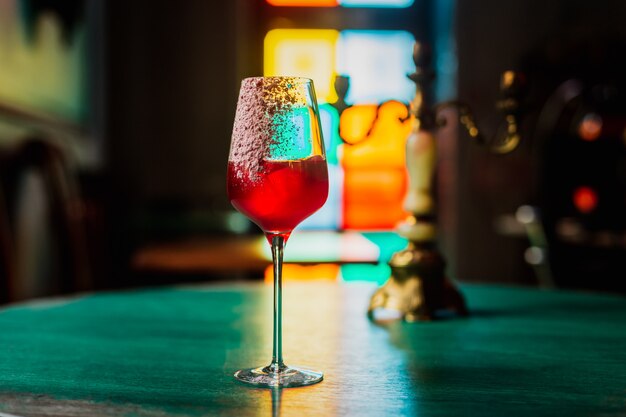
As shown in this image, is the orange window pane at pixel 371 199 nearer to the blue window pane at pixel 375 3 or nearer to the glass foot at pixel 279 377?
the blue window pane at pixel 375 3

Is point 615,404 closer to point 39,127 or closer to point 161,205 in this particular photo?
point 39,127

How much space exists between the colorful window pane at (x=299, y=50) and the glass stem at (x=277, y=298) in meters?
4.74

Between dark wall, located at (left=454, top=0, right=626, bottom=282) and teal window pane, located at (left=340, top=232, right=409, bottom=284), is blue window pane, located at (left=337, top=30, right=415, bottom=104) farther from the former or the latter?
teal window pane, located at (left=340, top=232, right=409, bottom=284)

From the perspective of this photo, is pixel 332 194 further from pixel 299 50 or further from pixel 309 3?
pixel 309 3

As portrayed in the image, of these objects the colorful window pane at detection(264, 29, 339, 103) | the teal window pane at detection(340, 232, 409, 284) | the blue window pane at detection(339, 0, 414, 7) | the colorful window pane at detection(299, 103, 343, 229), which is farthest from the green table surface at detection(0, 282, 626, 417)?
the blue window pane at detection(339, 0, 414, 7)

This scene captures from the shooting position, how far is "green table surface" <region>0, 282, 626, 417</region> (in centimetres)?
69

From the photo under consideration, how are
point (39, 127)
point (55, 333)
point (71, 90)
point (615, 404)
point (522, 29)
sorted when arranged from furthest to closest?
point (522, 29) < point (71, 90) < point (39, 127) < point (55, 333) < point (615, 404)

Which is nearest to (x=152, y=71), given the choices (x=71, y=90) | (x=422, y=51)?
(x=71, y=90)

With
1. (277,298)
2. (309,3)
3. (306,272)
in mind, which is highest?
(309,3)

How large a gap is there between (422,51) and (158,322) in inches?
21.0

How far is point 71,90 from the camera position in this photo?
4.06 metres

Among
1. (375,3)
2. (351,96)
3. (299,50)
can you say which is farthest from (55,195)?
(375,3)

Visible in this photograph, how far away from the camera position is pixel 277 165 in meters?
0.77

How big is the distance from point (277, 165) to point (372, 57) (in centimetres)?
487
